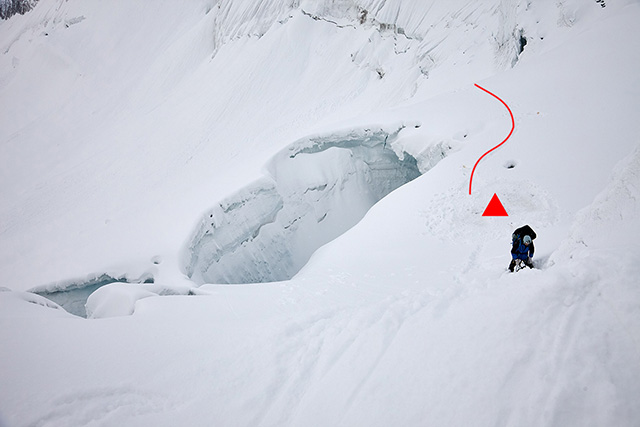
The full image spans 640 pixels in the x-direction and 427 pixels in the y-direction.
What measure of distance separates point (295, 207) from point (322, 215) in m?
0.94

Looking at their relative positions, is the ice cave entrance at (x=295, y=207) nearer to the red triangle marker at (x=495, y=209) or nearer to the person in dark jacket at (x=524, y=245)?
the red triangle marker at (x=495, y=209)

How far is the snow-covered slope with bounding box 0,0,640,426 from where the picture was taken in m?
2.62

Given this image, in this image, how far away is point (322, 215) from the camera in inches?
446

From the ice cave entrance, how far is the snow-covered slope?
73 mm

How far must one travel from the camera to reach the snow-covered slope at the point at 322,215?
262 centimetres

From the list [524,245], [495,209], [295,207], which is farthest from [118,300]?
[295,207]

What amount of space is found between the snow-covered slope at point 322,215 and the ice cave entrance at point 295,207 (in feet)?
0.24

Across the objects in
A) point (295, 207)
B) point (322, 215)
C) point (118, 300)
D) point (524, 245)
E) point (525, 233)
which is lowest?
point (322, 215)

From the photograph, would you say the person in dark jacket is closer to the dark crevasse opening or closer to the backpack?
the backpack

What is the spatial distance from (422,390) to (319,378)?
891 mm

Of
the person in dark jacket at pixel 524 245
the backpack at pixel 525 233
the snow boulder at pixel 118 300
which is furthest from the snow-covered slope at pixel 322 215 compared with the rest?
the backpack at pixel 525 233

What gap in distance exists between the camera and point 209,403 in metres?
2.88

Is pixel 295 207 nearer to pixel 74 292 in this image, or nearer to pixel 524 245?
pixel 74 292

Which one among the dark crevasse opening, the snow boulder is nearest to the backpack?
the snow boulder
